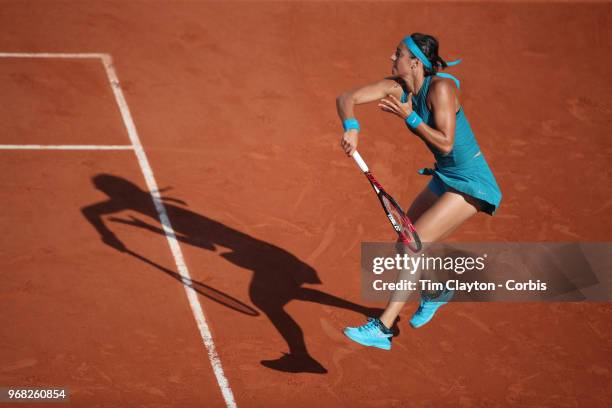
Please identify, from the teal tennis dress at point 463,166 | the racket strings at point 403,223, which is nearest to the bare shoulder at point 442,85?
the teal tennis dress at point 463,166

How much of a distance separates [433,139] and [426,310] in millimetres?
1798

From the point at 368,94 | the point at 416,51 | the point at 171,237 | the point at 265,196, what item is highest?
→ the point at 416,51

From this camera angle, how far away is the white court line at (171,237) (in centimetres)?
739

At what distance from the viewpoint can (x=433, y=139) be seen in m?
6.63

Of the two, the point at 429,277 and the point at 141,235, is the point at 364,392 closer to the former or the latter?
the point at 429,277

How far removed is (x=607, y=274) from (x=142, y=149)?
5.30 metres

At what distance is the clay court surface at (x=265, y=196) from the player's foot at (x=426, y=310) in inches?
9.1

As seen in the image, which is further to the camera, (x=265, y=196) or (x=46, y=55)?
(x=46, y=55)

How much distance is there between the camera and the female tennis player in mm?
6672

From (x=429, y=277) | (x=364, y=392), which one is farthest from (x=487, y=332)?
(x=364, y=392)

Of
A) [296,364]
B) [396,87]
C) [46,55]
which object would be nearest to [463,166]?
[396,87]

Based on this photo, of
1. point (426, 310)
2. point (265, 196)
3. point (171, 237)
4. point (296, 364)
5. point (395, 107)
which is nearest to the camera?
point (395, 107)

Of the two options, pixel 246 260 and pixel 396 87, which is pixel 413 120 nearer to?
pixel 396 87

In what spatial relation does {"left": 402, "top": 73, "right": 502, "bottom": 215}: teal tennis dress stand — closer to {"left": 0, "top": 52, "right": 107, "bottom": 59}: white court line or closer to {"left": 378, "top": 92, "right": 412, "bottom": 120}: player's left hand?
{"left": 378, "top": 92, "right": 412, "bottom": 120}: player's left hand
